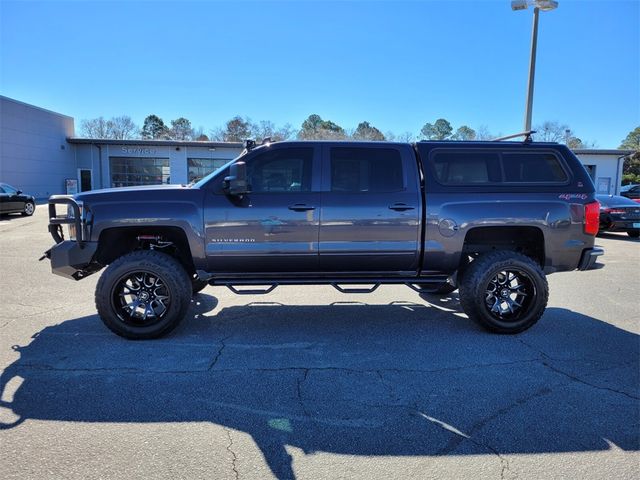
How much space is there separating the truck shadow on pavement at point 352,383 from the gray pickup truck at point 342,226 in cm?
51

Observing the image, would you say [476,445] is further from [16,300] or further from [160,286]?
[16,300]

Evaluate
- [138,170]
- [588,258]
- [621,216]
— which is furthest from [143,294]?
[138,170]

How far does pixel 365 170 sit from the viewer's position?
506 centimetres

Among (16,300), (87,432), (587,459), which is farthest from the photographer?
(16,300)

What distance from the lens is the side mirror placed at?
454 cm

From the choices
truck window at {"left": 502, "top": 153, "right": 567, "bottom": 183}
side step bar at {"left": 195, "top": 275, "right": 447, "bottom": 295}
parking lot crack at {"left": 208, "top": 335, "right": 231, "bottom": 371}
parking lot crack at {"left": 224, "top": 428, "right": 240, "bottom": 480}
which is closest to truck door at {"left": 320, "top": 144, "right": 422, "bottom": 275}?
side step bar at {"left": 195, "top": 275, "right": 447, "bottom": 295}

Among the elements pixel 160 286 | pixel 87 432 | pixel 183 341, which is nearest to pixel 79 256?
pixel 160 286

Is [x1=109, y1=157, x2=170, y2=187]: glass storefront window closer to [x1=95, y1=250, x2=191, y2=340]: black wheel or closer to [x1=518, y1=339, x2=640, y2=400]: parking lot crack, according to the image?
[x1=95, y1=250, x2=191, y2=340]: black wheel

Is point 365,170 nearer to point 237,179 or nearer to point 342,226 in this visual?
point 342,226

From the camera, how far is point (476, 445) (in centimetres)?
287

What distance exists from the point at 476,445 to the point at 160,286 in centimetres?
351

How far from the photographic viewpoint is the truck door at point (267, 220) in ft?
15.7

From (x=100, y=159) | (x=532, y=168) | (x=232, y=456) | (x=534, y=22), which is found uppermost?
(x=534, y=22)

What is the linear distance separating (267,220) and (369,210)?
1145 millimetres
